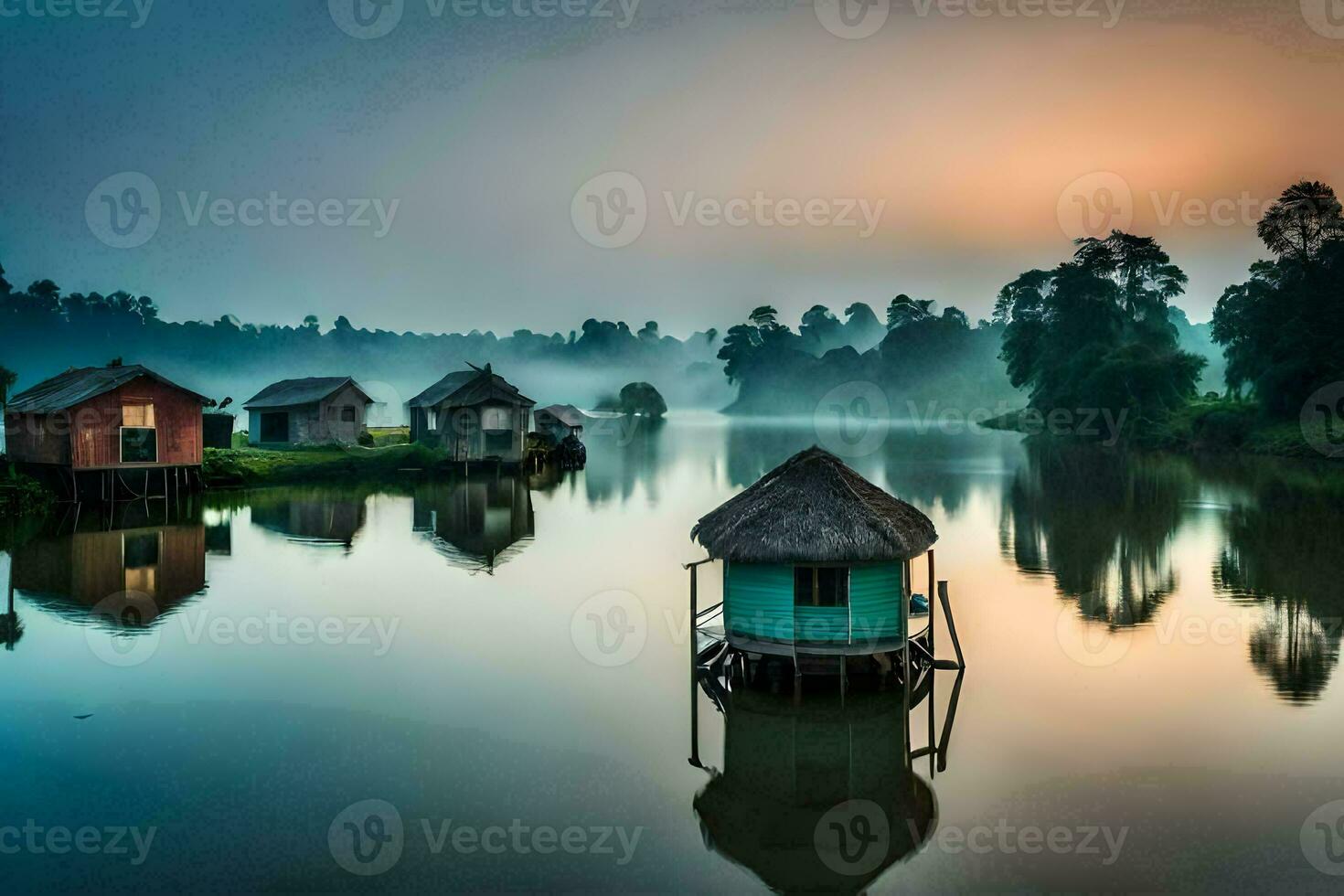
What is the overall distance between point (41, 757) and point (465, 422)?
4424cm

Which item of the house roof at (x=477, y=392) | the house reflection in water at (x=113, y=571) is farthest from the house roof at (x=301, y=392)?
the house reflection in water at (x=113, y=571)

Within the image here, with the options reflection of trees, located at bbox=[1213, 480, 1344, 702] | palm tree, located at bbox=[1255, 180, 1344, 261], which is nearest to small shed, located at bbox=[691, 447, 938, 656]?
reflection of trees, located at bbox=[1213, 480, 1344, 702]

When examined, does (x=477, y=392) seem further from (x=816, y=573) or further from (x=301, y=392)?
(x=816, y=573)

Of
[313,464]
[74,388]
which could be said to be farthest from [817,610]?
[313,464]

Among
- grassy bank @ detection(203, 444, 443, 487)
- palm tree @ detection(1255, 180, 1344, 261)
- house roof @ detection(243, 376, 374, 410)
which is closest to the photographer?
grassy bank @ detection(203, 444, 443, 487)

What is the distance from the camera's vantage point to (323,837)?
36.1ft

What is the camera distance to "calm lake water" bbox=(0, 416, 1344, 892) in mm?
10594

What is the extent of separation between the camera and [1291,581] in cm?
2381

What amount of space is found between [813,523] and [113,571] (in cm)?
1915

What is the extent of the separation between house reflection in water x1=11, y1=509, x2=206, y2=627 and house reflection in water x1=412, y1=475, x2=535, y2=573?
6914 millimetres

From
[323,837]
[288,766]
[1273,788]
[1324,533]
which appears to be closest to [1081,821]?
[1273,788]

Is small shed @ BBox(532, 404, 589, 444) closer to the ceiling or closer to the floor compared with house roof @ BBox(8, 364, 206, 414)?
closer to the floor

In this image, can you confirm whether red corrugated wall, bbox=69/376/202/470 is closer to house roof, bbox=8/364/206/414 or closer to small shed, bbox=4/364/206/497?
small shed, bbox=4/364/206/497

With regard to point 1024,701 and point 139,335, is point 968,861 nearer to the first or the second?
point 1024,701
